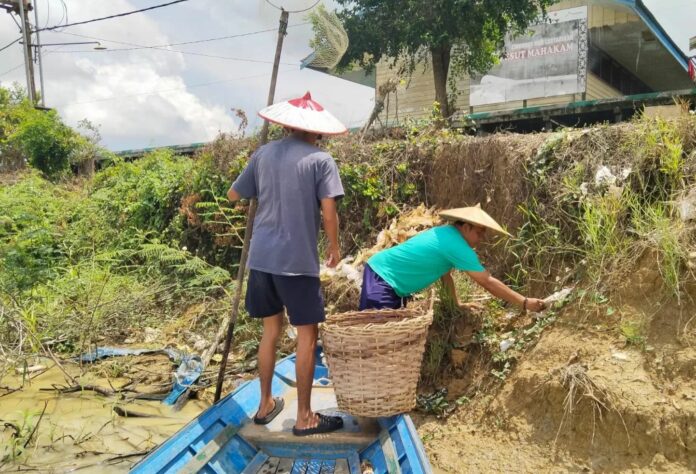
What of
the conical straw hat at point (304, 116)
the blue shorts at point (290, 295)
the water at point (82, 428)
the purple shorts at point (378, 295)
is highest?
the conical straw hat at point (304, 116)

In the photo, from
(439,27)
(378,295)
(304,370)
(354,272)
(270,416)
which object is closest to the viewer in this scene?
(304,370)

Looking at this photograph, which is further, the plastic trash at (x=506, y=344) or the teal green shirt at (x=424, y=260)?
the plastic trash at (x=506, y=344)

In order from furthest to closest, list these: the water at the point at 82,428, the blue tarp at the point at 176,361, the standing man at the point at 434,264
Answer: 1. the blue tarp at the point at 176,361
2. the water at the point at 82,428
3. the standing man at the point at 434,264

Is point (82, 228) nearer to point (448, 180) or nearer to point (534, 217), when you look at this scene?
point (448, 180)

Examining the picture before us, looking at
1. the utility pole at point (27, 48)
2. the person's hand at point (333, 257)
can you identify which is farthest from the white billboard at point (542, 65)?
the utility pole at point (27, 48)

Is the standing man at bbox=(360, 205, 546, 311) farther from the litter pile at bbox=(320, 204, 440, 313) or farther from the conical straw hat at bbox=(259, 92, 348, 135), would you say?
the litter pile at bbox=(320, 204, 440, 313)

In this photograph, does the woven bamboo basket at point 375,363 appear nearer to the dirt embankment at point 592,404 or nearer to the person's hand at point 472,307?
the dirt embankment at point 592,404

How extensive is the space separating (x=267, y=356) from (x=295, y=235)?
2.40 feet

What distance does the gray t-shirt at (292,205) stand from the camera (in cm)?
305

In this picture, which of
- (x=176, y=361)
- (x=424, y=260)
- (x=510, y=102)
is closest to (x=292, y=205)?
(x=424, y=260)

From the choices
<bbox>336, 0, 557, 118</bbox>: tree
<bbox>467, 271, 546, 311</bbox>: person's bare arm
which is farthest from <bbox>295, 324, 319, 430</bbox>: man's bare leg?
<bbox>336, 0, 557, 118</bbox>: tree

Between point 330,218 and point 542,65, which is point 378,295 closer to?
point 330,218

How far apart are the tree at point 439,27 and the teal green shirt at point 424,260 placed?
9.33m

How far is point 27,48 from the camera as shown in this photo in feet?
62.8
